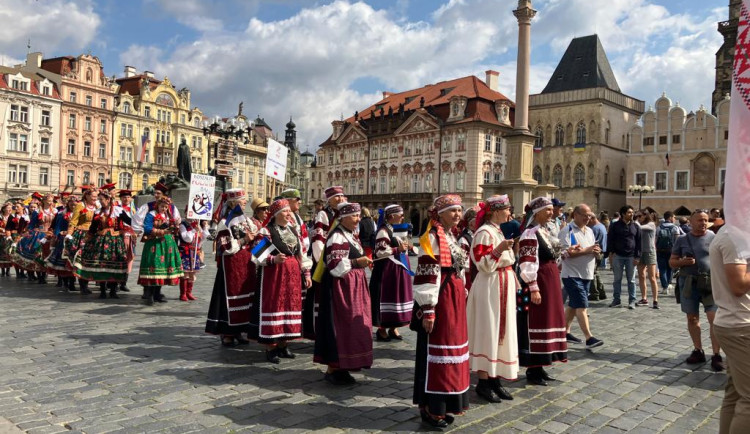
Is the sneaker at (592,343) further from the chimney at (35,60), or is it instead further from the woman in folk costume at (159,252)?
the chimney at (35,60)

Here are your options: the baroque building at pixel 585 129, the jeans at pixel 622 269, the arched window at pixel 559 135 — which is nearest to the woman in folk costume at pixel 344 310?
the jeans at pixel 622 269

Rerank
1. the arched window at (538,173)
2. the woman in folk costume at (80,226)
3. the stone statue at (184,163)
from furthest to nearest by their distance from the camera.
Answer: the arched window at (538,173) → the stone statue at (184,163) → the woman in folk costume at (80,226)

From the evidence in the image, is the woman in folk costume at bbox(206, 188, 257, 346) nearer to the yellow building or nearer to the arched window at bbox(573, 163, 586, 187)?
the arched window at bbox(573, 163, 586, 187)

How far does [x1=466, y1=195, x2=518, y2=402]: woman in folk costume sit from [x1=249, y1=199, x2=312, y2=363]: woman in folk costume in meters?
2.15

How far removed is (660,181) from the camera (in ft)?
163

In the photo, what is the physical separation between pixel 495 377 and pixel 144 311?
21.7 ft

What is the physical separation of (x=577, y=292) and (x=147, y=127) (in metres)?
65.6

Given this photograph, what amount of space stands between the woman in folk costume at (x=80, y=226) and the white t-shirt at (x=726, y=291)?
10.9m

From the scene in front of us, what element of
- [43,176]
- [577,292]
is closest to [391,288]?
[577,292]

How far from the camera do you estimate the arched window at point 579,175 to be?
5335 centimetres

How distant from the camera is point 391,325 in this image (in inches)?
309

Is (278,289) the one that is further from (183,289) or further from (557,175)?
(557,175)

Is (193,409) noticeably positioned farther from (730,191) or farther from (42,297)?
(42,297)

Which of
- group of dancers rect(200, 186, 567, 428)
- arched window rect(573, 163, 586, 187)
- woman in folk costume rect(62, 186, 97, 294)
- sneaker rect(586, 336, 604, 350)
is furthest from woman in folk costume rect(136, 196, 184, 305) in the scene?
arched window rect(573, 163, 586, 187)
